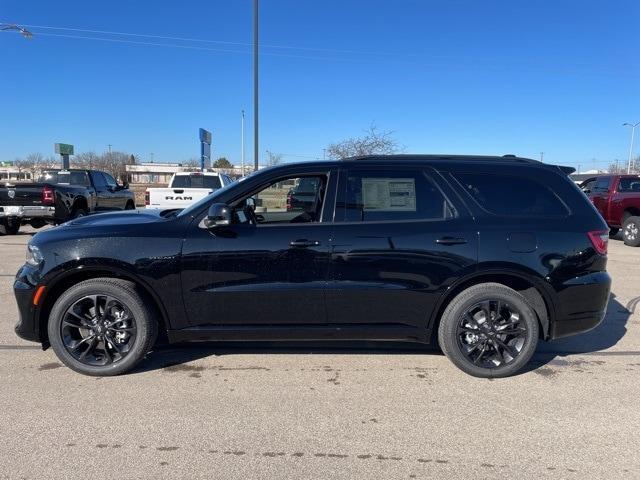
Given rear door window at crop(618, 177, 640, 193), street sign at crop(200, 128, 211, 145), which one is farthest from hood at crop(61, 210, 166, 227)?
street sign at crop(200, 128, 211, 145)

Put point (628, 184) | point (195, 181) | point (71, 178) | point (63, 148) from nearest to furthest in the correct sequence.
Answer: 1. point (628, 184)
2. point (195, 181)
3. point (71, 178)
4. point (63, 148)

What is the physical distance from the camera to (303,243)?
4.04m

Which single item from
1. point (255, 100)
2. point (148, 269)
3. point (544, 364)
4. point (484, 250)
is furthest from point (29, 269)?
point (255, 100)

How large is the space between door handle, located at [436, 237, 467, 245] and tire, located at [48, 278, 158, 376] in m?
2.43

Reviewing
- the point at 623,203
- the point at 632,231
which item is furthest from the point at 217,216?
the point at 623,203

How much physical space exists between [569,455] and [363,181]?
8.01 feet

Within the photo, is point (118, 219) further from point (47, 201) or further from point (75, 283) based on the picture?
point (47, 201)

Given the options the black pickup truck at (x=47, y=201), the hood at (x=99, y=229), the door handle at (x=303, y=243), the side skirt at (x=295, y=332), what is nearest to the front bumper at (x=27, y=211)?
the black pickup truck at (x=47, y=201)

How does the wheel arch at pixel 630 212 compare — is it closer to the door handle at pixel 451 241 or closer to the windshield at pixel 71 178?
the door handle at pixel 451 241

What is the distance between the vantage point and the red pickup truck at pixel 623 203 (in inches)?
508

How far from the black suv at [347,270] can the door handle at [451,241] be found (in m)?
0.01

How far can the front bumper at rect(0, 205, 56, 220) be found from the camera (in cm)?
1239

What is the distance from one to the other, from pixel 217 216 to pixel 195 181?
447 inches

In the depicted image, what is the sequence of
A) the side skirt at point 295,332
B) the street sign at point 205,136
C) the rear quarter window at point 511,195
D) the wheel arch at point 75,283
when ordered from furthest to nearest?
the street sign at point 205,136 → the rear quarter window at point 511,195 → the side skirt at point 295,332 → the wheel arch at point 75,283
